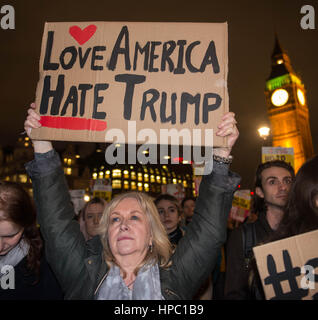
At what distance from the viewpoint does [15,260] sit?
94.8 inches

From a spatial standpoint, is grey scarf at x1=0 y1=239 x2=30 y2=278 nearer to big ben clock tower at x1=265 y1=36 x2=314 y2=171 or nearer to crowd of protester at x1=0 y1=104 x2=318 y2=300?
crowd of protester at x1=0 y1=104 x2=318 y2=300

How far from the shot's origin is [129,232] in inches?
87.7

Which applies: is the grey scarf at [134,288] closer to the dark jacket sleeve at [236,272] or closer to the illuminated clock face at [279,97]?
the dark jacket sleeve at [236,272]

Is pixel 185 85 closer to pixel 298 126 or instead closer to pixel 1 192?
pixel 1 192

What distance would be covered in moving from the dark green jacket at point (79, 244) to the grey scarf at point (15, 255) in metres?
0.44

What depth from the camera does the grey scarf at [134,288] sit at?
6.71 ft

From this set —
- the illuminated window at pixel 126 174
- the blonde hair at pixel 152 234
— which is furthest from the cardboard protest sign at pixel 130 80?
the illuminated window at pixel 126 174

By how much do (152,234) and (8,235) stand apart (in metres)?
1.06

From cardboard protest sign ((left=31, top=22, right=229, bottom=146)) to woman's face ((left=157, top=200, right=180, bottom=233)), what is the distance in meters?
2.51

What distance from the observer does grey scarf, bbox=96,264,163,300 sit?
2.04 meters

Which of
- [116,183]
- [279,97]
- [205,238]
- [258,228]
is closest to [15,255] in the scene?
[205,238]

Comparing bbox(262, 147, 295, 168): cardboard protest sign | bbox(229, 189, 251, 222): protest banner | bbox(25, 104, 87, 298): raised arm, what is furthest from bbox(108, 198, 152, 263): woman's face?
bbox(229, 189, 251, 222): protest banner

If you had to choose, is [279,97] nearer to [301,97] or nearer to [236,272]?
[301,97]

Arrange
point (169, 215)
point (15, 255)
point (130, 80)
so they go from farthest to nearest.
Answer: point (169, 215) < point (15, 255) < point (130, 80)
